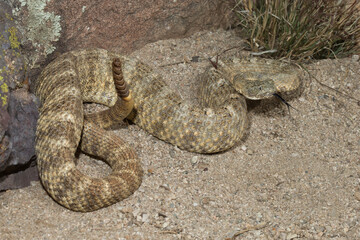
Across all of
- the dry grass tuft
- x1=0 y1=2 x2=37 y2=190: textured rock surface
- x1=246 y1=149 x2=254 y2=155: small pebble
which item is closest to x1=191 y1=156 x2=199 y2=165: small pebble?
x1=246 y1=149 x2=254 y2=155: small pebble

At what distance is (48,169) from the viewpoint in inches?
164

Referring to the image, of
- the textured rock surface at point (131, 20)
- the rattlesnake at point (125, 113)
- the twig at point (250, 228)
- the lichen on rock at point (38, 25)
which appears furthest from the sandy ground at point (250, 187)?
the lichen on rock at point (38, 25)

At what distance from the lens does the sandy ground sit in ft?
13.2

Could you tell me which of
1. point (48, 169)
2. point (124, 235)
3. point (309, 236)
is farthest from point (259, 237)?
point (48, 169)

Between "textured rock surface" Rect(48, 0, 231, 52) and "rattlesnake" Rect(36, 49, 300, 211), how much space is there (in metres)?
0.28

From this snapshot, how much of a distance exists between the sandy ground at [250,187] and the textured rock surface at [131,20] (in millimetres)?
585

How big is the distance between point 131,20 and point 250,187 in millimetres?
2586

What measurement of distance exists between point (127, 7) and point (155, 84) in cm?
106

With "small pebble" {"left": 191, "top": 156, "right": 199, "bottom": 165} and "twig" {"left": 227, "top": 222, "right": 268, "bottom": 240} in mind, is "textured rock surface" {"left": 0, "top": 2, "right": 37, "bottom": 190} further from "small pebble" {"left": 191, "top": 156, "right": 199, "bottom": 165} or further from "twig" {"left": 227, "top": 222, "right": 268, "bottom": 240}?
"twig" {"left": 227, "top": 222, "right": 268, "bottom": 240}

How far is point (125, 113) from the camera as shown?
15.0ft

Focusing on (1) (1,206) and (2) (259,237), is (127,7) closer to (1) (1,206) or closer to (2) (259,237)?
(1) (1,206)

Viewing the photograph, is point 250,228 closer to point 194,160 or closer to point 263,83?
point 194,160

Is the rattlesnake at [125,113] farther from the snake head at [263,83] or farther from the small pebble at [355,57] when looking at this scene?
the small pebble at [355,57]

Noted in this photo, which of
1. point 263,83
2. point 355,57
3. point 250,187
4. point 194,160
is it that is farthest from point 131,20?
point 355,57
